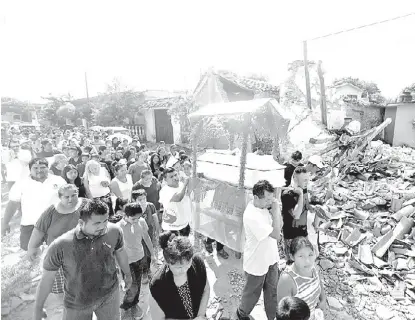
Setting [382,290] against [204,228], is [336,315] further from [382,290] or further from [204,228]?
[204,228]

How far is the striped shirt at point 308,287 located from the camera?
2494 mm

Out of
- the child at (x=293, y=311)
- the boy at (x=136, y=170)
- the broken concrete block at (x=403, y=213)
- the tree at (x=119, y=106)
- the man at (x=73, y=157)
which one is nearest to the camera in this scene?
the child at (x=293, y=311)

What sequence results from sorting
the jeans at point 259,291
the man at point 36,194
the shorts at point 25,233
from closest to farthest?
the jeans at point 259,291
the man at point 36,194
the shorts at point 25,233

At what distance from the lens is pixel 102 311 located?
109 inches

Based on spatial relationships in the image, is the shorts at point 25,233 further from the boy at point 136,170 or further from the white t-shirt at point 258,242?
the white t-shirt at point 258,242

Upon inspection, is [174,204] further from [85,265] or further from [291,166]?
[291,166]

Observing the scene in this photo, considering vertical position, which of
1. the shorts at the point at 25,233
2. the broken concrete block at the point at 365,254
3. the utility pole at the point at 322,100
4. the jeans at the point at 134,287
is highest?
the utility pole at the point at 322,100

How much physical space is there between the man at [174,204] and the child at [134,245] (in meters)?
0.77

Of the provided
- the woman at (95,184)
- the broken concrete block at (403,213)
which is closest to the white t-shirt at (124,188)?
the woman at (95,184)

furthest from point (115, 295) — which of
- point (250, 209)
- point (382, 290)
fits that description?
point (382, 290)

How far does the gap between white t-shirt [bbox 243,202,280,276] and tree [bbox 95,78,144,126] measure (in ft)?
66.3

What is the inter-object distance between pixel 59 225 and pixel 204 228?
2.70m

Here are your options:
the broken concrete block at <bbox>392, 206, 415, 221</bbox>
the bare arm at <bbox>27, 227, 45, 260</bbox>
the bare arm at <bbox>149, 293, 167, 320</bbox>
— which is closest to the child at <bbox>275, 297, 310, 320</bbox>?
the bare arm at <bbox>149, 293, 167, 320</bbox>

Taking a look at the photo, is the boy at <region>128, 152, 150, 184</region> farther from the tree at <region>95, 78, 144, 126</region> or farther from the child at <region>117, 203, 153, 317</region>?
the tree at <region>95, 78, 144, 126</region>
